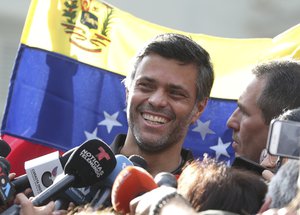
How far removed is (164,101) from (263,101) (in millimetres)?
368

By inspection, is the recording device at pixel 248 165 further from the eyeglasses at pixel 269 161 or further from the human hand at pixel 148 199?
the human hand at pixel 148 199

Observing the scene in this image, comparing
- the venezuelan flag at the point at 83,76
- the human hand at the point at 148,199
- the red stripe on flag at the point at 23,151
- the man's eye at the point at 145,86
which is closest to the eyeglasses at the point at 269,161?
the man's eye at the point at 145,86

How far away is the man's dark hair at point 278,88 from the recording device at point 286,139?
1.41 meters

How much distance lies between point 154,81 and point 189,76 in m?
0.15

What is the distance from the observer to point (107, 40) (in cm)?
515

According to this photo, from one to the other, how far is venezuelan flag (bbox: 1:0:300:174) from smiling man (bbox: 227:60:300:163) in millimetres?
1305

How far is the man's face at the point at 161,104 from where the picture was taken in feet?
11.7

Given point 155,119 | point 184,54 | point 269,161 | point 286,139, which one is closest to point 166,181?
point 286,139

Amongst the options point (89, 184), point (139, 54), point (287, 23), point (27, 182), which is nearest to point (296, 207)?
point (89, 184)

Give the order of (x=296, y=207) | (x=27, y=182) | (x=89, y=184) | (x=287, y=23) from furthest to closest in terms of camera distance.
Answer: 1. (x=287, y=23)
2. (x=27, y=182)
3. (x=89, y=184)
4. (x=296, y=207)

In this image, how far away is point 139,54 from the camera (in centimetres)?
370

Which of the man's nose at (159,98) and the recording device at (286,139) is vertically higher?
the man's nose at (159,98)

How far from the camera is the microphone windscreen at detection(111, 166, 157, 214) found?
223cm

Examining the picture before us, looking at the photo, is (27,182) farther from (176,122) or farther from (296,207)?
(296,207)
